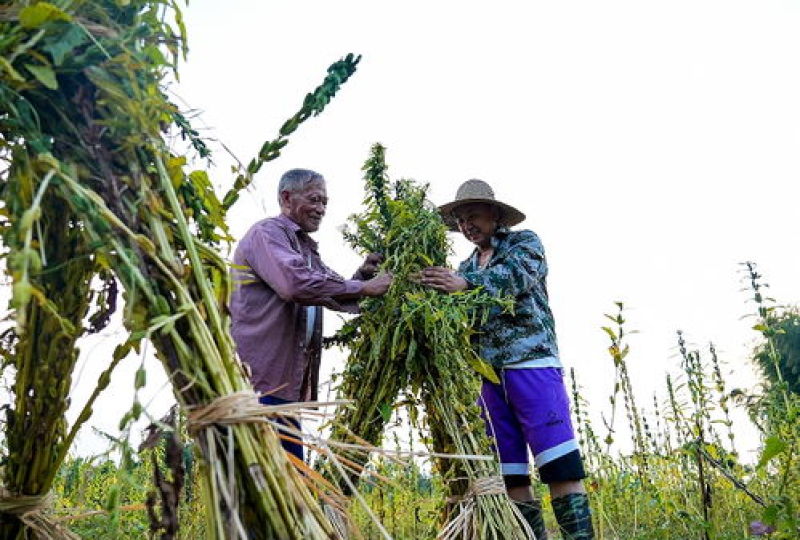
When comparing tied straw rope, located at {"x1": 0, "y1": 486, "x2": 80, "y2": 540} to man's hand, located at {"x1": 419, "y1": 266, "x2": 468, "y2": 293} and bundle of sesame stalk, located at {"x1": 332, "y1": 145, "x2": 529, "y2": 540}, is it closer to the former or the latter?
bundle of sesame stalk, located at {"x1": 332, "y1": 145, "x2": 529, "y2": 540}

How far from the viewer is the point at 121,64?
1083 millimetres

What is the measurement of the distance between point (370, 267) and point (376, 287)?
9.2 inches

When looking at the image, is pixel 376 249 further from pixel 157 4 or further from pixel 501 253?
pixel 157 4

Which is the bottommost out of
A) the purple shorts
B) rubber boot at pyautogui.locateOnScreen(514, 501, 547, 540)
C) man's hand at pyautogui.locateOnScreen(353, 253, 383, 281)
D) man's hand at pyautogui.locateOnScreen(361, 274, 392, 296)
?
rubber boot at pyautogui.locateOnScreen(514, 501, 547, 540)

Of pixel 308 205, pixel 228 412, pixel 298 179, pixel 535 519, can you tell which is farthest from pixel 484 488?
pixel 228 412

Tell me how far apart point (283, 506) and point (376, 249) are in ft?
6.56

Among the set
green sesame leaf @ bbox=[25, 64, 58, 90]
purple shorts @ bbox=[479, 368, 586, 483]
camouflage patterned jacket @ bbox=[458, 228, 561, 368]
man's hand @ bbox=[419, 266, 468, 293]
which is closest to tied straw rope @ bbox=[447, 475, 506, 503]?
purple shorts @ bbox=[479, 368, 586, 483]

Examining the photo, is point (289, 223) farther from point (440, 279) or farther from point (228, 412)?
point (228, 412)

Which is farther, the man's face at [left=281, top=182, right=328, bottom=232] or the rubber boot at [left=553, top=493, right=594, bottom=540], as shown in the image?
the man's face at [left=281, top=182, right=328, bottom=232]

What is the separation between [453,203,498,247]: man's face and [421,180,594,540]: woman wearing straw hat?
0.12 meters

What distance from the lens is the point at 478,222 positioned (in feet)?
11.6

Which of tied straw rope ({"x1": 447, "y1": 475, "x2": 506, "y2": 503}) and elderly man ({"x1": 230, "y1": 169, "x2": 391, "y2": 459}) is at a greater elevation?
elderly man ({"x1": 230, "y1": 169, "x2": 391, "y2": 459})

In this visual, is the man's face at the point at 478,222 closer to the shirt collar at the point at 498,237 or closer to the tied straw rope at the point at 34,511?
the shirt collar at the point at 498,237

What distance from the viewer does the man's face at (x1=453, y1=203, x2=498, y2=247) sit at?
11.6 ft
